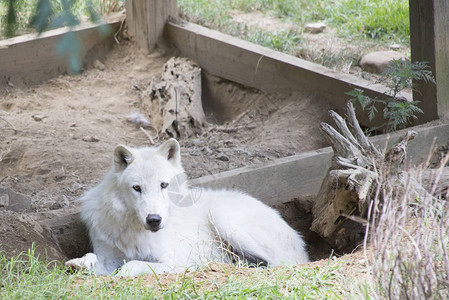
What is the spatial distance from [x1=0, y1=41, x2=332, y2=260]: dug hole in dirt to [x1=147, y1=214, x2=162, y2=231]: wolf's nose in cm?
67

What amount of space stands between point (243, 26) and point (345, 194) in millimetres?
4998

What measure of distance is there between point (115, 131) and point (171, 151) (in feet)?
8.08

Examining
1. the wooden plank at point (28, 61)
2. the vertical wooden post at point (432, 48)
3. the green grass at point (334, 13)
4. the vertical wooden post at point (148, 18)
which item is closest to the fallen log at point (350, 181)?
the vertical wooden post at point (432, 48)

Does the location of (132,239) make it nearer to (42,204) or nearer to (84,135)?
(42,204)

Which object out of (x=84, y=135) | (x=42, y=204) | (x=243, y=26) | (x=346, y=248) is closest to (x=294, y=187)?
(x=346, y=248)

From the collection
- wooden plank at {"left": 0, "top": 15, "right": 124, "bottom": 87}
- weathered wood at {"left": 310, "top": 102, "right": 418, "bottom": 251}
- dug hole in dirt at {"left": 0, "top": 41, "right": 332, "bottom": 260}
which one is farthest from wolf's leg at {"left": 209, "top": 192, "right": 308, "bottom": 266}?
wooden plank at {"left": 0, "top": 15, "right": 124, "bottom": 87}

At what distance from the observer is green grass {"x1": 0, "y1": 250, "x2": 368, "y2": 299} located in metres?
3.48

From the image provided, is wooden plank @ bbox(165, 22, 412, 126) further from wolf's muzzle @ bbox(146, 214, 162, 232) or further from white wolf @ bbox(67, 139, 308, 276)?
wolf's muzzle @ bbox(146, 214, 162, 232)

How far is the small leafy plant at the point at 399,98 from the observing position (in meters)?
5.77

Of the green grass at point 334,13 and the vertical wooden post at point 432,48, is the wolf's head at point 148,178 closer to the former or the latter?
the vertical wooden post at point 432,48

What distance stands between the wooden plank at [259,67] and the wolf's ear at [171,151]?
2408 millimetres

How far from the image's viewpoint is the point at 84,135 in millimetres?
6824

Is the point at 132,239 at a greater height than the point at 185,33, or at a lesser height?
lesser

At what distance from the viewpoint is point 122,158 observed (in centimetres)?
467
